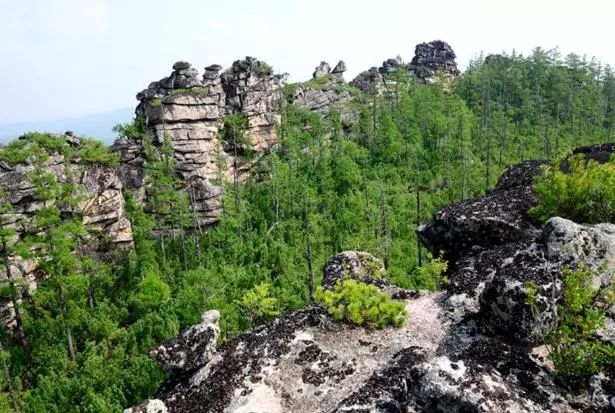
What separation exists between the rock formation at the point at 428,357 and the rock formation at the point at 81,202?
25.0m

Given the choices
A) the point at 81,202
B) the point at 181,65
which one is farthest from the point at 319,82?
the point at 81,202

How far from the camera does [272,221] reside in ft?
137

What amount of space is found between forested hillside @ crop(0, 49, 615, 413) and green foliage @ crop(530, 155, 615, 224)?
3.52m

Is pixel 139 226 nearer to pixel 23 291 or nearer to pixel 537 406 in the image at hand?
pixel 23 291

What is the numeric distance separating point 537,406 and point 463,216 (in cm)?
754

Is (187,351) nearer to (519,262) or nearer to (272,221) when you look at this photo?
(519,262)

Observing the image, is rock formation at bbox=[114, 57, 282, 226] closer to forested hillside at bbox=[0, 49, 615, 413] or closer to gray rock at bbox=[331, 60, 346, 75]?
forested hillside at bbox=[0, 49, 615, 413]

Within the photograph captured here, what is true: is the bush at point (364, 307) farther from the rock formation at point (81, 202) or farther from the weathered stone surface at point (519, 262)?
the rock formation at point (81, 202)

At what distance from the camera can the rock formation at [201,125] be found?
42031mm

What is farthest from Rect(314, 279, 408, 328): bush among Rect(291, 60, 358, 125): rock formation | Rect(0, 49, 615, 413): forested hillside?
Rect(291, 60, 358, 125): rock formation

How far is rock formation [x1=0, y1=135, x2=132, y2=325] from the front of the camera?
101 feet

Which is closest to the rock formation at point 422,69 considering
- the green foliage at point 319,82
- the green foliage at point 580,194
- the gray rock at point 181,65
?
the green foliage at point 319,82

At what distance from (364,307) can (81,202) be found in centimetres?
3164

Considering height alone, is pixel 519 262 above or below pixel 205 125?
below
